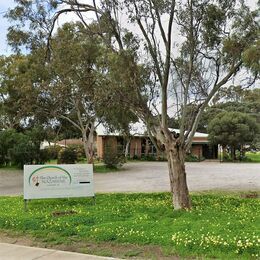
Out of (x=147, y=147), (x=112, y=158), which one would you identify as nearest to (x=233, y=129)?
(x=147, y=147)

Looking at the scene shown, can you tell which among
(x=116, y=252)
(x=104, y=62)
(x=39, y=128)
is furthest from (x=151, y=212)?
(x=39, y=128)

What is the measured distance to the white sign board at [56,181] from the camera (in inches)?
473

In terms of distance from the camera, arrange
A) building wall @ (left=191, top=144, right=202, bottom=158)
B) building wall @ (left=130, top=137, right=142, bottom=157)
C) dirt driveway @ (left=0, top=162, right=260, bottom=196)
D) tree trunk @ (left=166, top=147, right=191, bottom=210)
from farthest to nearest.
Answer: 1. building wall @ (left=191, top=144, right=202, bottom=158)
2. building wall @ (left=130, top=137, right=142, bottom=157)
3. dirt driveway @ (left=0, top=162, right=260, bottom=196)
4. tree trunk @ (left=166, top=147, right=191, bottom=210)

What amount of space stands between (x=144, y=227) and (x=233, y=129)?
44.7m

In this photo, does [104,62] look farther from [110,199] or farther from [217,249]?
[217,249]

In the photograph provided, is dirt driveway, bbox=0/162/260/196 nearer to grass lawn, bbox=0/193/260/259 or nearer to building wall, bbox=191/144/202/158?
grass lawn, bbox=0/193/260/259

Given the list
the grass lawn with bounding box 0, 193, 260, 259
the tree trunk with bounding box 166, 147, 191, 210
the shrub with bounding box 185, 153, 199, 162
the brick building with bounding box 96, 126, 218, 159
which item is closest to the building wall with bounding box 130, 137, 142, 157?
Answer: the brick building with bounding box 96, 126, 218, 159

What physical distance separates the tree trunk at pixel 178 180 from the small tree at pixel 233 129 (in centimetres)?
4069

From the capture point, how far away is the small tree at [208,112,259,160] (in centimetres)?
5084

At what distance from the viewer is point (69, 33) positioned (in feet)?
62.7

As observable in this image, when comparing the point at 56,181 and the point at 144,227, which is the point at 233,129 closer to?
the point at 56,181

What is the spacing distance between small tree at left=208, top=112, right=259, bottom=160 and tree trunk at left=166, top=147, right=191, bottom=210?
4069cm

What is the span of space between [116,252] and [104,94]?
561 cm

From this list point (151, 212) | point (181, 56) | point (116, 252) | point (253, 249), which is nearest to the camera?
point (253, 249)
